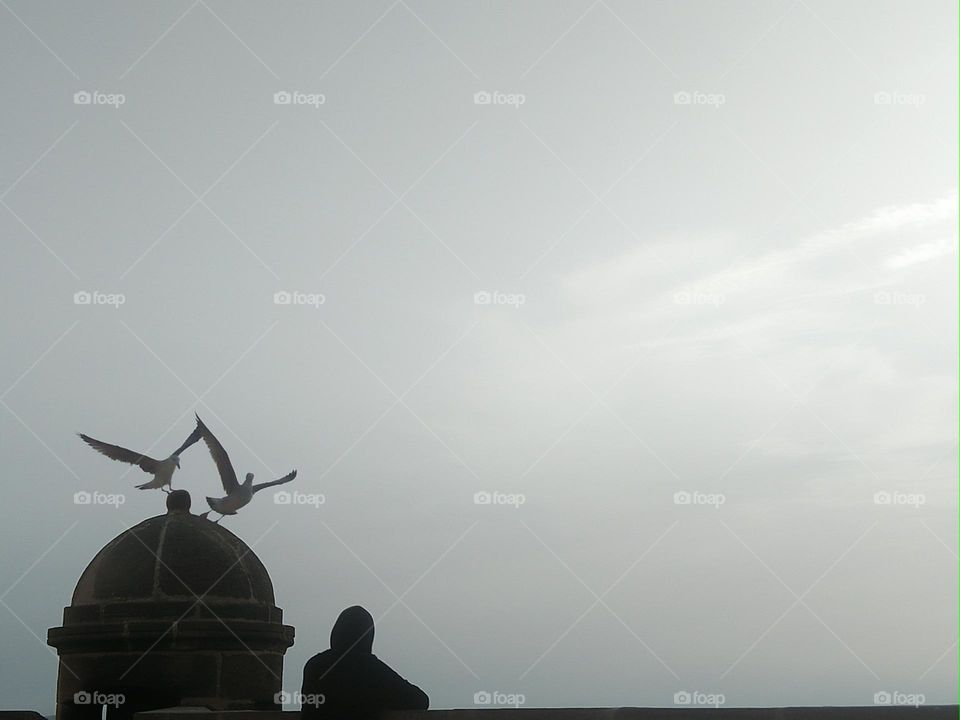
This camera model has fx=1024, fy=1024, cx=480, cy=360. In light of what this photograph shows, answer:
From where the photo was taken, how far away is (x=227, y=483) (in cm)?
1109

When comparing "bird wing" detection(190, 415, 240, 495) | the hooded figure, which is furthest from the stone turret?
the hooded figure

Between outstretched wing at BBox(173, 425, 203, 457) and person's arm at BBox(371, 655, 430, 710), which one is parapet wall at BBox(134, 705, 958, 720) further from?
outstretched wing at BBox(173, 425, 203, 457)

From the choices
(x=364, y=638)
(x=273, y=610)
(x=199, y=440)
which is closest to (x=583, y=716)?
(x=364, y=638)

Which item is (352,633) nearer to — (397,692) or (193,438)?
(397,692)

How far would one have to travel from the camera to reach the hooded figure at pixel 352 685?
20.9ft

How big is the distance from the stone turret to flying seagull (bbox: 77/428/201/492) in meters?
0.78

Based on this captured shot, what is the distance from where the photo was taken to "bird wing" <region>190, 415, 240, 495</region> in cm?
1109

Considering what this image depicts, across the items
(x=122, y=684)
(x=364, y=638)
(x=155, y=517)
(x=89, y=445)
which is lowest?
(x=122, y=684)

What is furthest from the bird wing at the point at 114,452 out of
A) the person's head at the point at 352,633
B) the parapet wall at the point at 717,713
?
the parapet wall at the point at 717,713

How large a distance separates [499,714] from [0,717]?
4.08 m

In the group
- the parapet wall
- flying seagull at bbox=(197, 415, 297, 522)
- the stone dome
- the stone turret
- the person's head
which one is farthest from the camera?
flying seagull at bbox=(197, 415, 297, 522)

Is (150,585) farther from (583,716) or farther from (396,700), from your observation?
(583,716)

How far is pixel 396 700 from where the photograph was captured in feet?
21.4

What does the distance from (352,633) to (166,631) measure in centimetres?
290
